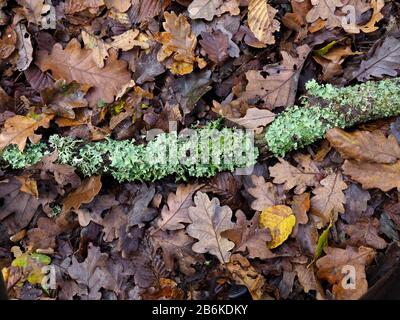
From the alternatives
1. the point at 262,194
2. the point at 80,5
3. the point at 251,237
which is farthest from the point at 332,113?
the point at 80,5

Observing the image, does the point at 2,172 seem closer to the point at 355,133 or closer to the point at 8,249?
the point at 8,249

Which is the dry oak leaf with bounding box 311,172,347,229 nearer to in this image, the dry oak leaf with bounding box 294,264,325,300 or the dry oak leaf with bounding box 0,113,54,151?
the dry oak leaf with bounding box 294,264,325,300

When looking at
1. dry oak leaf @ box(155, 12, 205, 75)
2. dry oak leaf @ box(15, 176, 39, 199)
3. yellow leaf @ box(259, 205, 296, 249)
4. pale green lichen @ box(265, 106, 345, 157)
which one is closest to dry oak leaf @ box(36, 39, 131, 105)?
dry oak leaf @ box(155, 12, 205, 75)

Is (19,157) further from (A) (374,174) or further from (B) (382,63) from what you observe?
(B) (382,63)

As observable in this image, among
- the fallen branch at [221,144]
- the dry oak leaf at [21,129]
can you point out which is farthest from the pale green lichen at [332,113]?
the dry oak leaf at [21,129]

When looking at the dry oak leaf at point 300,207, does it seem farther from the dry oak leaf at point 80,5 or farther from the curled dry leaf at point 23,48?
the curled dry leaf at point 23,48
